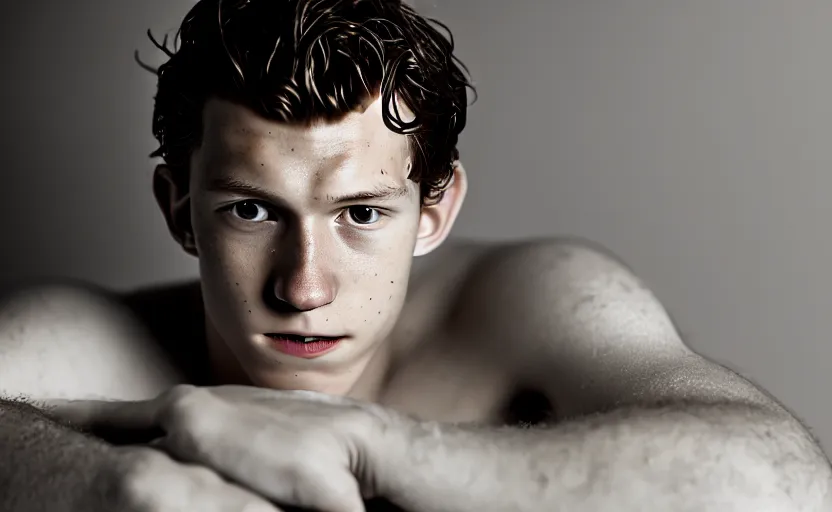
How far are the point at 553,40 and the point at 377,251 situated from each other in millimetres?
775

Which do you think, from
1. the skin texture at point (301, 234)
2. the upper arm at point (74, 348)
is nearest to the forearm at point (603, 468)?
the skin texture at point (301, 234)

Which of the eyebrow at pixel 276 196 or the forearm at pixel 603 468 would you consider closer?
the forearm at pixel 603 468

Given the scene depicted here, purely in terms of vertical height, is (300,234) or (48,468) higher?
(300,234)

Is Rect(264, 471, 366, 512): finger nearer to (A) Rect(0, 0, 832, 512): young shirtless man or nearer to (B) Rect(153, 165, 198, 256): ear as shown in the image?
(A) Rect(0, 0, 832, 512): young shirtless man

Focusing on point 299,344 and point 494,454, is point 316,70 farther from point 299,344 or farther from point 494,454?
point 494,454

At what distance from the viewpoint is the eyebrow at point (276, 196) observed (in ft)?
3.56

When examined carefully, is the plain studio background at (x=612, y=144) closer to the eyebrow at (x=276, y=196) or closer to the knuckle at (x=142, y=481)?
the eyebrow at (x=276, y=196)

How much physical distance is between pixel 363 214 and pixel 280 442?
0.32 metres

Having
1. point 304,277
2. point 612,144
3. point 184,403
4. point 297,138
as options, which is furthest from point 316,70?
point 612,144

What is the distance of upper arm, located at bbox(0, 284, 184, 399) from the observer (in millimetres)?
1243

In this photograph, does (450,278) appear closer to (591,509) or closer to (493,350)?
(493,350)

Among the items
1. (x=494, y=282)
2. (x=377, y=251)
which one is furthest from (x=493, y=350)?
(x=377, y=251)

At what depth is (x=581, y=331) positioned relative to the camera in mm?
1279

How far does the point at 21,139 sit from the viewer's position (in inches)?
69.1
